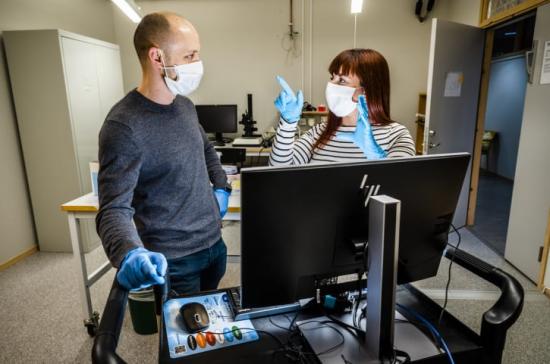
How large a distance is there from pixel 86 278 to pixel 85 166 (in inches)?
56.4

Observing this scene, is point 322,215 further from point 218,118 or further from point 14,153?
point 218,118

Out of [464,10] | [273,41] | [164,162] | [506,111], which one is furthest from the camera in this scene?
[506,111]

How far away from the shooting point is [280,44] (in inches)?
170

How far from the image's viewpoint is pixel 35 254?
3.15m

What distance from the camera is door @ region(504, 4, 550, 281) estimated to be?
240 cm

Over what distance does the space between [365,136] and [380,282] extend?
686 millimetres

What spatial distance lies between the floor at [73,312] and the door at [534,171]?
0.23 metres

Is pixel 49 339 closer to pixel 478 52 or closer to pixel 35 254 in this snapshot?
pixel 35 254

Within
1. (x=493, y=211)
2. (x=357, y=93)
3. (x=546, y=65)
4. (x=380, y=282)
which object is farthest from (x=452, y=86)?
(x=380, y=282)

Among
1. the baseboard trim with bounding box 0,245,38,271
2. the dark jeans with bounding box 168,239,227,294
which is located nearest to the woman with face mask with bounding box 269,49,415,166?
the dark jeans with bounding box 168,239,227,294

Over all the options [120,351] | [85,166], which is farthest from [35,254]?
[120,351]

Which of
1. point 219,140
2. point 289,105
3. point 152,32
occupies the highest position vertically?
point 152,32

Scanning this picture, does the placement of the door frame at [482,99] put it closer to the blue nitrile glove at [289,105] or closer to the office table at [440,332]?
the blue nitrile glove at [289,105]

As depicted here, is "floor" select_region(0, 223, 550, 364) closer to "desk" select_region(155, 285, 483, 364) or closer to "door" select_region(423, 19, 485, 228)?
"desk" select_region(155, 285, 483, 364)
